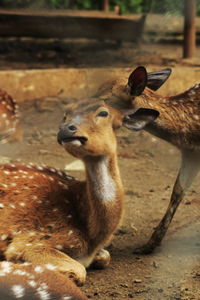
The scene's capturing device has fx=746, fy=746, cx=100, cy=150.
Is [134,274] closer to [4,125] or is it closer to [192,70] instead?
[4,125]

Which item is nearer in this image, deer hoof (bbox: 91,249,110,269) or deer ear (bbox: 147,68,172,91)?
deer hoof (bbox: 91,249,110,269)

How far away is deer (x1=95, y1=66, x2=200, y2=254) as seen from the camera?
175 inches

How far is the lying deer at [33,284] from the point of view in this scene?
336 centimetres

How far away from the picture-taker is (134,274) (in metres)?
4.61

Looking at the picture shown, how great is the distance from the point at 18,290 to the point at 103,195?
44.6 inches

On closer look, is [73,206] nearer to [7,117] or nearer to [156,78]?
[156,78]

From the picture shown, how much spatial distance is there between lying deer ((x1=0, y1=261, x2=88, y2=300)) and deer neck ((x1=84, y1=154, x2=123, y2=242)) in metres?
0.67

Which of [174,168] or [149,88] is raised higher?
[149,88]

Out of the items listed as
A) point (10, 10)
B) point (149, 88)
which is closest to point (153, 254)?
point (149, 88)

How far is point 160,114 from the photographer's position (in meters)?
4.73

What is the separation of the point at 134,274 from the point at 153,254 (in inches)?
17.5

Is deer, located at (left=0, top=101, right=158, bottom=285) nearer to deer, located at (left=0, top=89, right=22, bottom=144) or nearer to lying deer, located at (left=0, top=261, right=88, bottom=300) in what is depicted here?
lying deer, located at (left=0, top=261, right=88, bottom=300)

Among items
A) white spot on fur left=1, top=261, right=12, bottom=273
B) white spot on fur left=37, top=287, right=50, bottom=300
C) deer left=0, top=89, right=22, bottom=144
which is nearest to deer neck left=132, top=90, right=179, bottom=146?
white spot on fur left=1, top=261, right=12, bottom=273

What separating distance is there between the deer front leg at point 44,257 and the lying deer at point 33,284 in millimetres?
320
